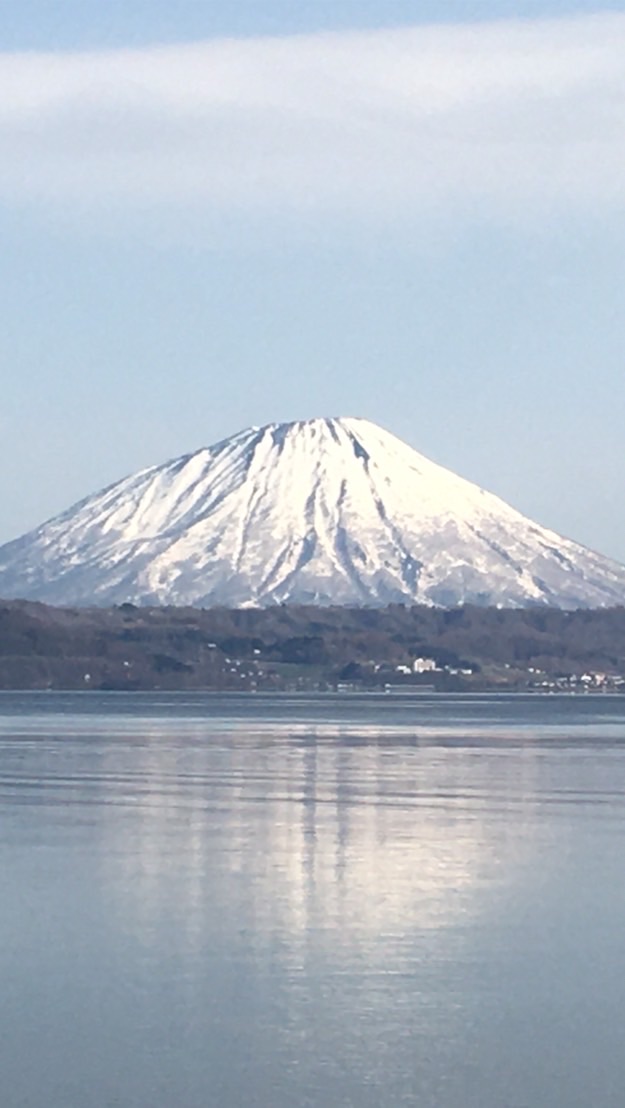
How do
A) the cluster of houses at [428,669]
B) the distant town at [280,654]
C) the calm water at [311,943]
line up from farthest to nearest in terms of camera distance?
1. the cluster of houses at [428,669]
2. the distant town at [280,654]
3. the calm water at [311,943]

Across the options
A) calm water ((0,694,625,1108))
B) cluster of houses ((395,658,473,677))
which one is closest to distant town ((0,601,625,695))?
cluster of houses ((395,658,473,677))

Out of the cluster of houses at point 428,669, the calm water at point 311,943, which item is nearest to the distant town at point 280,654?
the cluster of houses at point 428,669

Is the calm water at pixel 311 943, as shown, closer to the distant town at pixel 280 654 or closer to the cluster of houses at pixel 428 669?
the distant town at pixel 280 654

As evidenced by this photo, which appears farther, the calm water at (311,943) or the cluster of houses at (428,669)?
the cluster of houses at (428,669)

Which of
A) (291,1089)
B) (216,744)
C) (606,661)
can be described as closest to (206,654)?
(606,661)

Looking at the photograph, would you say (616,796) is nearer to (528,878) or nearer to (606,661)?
(528,878)

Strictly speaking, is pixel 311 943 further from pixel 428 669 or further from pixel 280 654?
pixel 428 669

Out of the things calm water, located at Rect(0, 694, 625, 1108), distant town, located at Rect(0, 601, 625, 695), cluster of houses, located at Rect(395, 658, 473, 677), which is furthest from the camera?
cluster of houses, located at Rect(395, 658, 473, 677)

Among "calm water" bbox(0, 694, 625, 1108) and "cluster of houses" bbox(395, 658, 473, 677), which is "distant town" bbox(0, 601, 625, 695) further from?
"calm water" bbox(0, 694, 625, 1108)
